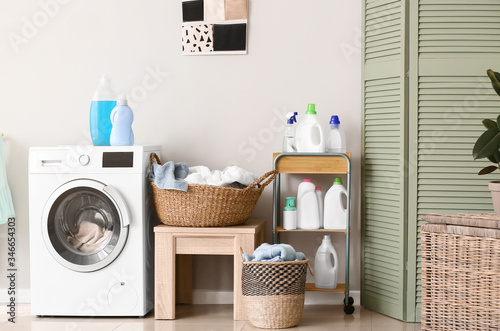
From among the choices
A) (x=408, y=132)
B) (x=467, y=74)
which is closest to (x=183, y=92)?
(x=408, y=132)

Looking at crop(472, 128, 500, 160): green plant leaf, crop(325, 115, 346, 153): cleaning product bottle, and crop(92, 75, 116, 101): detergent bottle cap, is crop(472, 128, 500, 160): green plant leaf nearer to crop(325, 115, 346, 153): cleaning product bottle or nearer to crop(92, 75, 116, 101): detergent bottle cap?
crop(325, 115, 346, 153): cleaning product bottle

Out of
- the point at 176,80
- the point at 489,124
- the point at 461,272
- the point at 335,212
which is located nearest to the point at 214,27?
the point at 176,80

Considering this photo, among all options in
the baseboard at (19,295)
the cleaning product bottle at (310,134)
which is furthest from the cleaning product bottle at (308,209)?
the baseboard at (19,295)

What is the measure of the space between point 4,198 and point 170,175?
104cm

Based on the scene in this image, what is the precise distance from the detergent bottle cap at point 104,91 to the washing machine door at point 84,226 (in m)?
0.49

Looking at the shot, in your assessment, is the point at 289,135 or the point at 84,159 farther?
the point at 289,135

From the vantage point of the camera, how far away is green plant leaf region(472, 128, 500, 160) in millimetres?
2521

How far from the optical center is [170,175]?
289 centimetres

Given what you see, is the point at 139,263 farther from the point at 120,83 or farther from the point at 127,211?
the point at 120,83

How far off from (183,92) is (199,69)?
153 millimetres

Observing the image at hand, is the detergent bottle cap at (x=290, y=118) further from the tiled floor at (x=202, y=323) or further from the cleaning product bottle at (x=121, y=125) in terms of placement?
the tiled floor at (x=202, y=323)

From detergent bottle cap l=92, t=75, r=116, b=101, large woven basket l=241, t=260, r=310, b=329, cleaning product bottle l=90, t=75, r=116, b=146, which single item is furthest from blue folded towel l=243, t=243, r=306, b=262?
detergent bottle cap l=92, t=75, r=116, b=101

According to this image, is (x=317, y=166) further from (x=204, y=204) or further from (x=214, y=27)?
(x=214, y=27)

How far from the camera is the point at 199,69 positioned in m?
3.37
